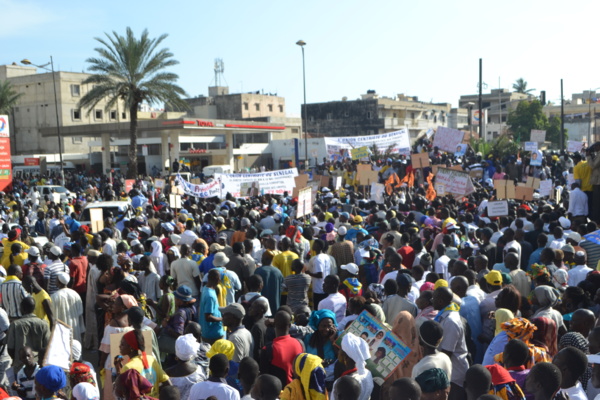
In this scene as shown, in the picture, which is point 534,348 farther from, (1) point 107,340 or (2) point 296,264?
(1) point 107,340

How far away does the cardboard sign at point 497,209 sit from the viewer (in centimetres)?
1287

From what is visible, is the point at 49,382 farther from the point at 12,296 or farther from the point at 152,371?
the point at 12,296

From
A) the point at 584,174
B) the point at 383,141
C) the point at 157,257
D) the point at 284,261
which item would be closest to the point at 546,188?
the point at 584,174

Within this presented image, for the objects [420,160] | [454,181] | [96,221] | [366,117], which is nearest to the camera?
[96,221]

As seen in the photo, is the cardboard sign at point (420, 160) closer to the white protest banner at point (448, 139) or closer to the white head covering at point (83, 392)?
the white protest banner at point (448, 139)

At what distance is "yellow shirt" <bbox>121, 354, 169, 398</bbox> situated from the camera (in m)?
5.46

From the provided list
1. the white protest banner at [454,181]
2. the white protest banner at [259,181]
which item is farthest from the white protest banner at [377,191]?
the white protest banner at [259,181]

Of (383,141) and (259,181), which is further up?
(383,141)

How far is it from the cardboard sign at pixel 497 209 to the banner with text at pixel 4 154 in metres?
21.3

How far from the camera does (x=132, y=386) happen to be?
5.09m

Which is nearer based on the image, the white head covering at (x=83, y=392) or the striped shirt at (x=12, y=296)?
the white head covering at (x=83, y=392)

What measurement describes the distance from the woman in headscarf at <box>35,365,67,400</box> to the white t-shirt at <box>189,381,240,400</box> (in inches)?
39.0

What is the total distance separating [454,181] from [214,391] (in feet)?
38.8

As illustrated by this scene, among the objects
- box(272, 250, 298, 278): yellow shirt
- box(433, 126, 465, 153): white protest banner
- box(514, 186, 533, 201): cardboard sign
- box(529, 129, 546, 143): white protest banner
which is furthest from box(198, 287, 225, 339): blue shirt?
box(529, 129, 546, 143): white protest banner
